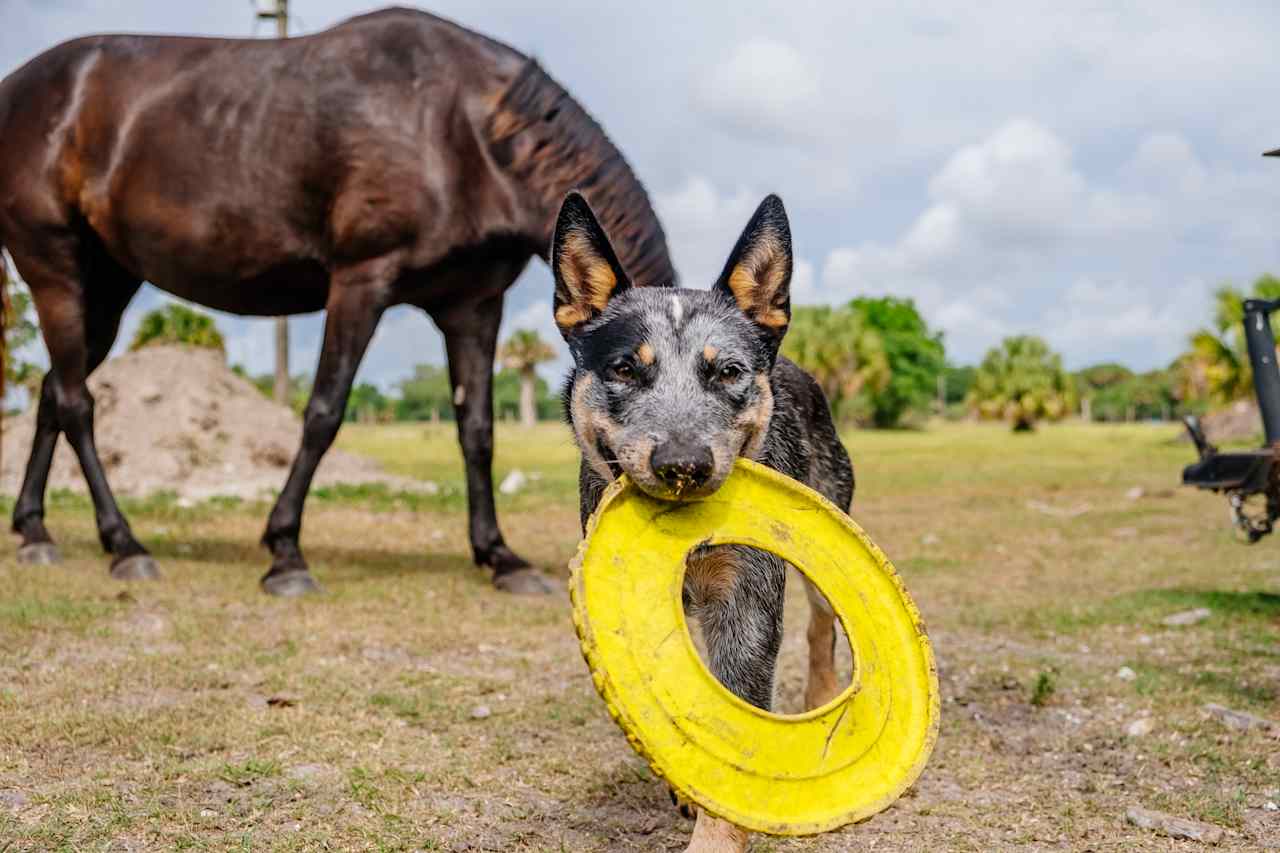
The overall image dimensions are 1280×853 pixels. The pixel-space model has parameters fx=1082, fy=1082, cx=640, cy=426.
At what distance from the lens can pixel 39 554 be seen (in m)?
8.66

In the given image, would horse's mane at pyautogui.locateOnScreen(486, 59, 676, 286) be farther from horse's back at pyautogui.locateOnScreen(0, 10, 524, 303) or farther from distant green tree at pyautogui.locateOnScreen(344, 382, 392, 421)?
distant green tree at pyautogui.locateOnScreen(344, 382, 392, 421)

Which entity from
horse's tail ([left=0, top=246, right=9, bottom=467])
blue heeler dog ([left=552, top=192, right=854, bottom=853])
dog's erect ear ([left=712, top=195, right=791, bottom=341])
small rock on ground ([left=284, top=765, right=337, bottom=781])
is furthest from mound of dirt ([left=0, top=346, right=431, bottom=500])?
dog's erect ear ([left=712, top=195, right=791, bottom=341])

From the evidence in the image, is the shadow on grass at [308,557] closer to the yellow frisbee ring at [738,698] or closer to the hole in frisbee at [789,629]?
the hole in frisbee at [789,629]

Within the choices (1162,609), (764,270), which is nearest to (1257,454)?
(1162,609)

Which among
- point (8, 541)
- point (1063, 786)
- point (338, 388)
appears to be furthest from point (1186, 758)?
point (8, 541)

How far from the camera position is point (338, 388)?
760cm

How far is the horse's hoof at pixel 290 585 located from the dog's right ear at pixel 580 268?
180 inches

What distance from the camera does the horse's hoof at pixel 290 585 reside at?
299 inches

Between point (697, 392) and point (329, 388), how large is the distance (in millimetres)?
4952

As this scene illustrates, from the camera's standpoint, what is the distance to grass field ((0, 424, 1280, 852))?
12.3 feet

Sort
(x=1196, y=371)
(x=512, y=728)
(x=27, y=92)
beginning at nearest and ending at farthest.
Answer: (x=512, y=728) < (x=27, y=92) < (x=1196, y=371)

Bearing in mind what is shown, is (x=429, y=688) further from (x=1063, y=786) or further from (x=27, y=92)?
(x=27, y=92)

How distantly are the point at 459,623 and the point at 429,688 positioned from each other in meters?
1.50

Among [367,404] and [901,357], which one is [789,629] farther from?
[367,404]
